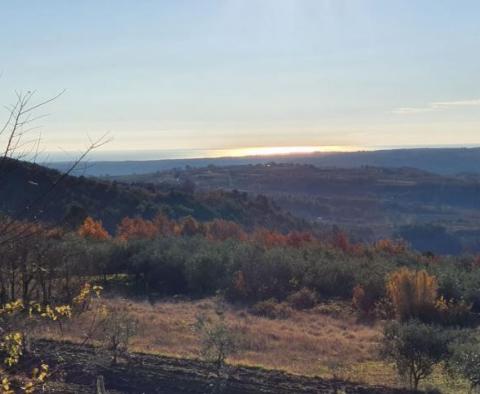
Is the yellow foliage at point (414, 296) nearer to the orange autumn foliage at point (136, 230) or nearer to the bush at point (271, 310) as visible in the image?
the bush at point (271, 310)

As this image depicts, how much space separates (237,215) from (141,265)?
4111 cm

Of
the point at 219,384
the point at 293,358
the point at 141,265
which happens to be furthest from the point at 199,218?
the point at 219,384

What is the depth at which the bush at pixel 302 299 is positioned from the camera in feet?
116

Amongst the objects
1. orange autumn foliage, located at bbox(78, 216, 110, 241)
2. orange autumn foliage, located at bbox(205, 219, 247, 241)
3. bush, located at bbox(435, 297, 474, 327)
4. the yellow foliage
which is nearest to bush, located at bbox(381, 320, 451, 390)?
the yellow foliage

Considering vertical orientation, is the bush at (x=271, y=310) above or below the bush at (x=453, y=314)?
below

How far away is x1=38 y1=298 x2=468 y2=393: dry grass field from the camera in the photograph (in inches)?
732

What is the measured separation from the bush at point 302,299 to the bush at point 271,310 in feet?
3.46

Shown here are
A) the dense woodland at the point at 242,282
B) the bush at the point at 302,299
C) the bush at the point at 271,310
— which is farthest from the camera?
the bush at the point at 302,299

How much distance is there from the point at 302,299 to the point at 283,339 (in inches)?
474

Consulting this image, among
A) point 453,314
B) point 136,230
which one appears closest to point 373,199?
point 136,230

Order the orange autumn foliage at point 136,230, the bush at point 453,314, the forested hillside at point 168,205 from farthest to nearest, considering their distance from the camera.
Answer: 1. the forested hillside at point 168,205
2. the orange autumn foliage at point 136,230
3. the bush at point 453,314

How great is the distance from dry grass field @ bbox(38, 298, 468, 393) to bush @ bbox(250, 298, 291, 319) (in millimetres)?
410

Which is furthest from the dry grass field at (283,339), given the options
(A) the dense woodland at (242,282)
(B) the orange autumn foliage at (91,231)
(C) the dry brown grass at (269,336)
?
(B) the orange autumn foliage at (91,231)

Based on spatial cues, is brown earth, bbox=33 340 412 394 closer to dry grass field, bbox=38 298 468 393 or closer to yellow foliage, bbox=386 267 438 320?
dry grass field, bbox=38 298 468 393
